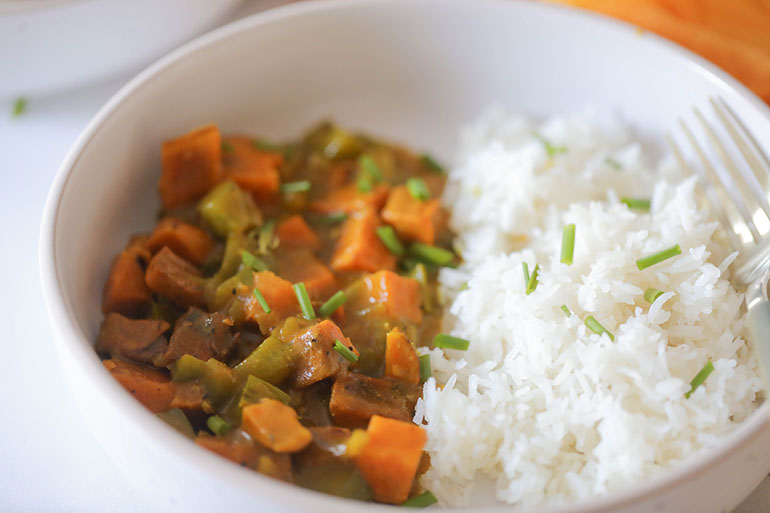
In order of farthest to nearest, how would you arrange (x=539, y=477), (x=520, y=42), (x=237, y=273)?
(x=520, y=42) → (x=237, y=273) → (x=539, y=477)

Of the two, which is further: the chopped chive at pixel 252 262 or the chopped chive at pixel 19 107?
the chopped chive at pixel 19 107

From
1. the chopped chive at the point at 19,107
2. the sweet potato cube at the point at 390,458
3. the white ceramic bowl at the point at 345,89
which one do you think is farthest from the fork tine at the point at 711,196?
the chopped chive at the point at 19,107

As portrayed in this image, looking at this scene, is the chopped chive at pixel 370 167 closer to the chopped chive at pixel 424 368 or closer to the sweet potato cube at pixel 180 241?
the sweet potato cube at pixel 180 241

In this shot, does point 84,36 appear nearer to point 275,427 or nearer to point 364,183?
point 364,183

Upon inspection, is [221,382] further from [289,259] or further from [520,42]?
[520,42]

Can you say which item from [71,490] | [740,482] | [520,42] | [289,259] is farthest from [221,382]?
[520,42]

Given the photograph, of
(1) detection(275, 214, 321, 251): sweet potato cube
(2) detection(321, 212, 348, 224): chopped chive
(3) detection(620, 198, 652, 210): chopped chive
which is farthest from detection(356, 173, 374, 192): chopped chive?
(3) detection(620, 198, 652, 210): chopped chive

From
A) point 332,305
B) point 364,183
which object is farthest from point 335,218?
point 332,305
